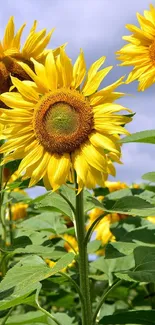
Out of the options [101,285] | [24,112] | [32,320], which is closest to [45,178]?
[24,112]

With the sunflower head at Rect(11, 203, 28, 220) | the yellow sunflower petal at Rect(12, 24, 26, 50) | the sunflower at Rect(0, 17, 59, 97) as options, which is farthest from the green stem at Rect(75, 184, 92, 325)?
the sunflower head at Rect(11, 203, 28, 220)

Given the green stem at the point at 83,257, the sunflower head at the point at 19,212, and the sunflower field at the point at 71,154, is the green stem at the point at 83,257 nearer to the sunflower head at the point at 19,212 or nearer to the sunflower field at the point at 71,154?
the sunflower field at the point at 71,154

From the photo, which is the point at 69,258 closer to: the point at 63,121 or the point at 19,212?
the point at 63,121

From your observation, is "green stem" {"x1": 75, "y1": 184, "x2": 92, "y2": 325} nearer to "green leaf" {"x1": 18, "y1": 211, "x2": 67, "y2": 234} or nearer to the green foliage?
the green foliage

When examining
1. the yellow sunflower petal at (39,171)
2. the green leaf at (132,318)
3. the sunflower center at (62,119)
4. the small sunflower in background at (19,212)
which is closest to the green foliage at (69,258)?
the green leaf at (132,318)

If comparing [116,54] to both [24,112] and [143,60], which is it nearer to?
[143,60]

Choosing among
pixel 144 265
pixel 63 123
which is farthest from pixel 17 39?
pixel 144 265
